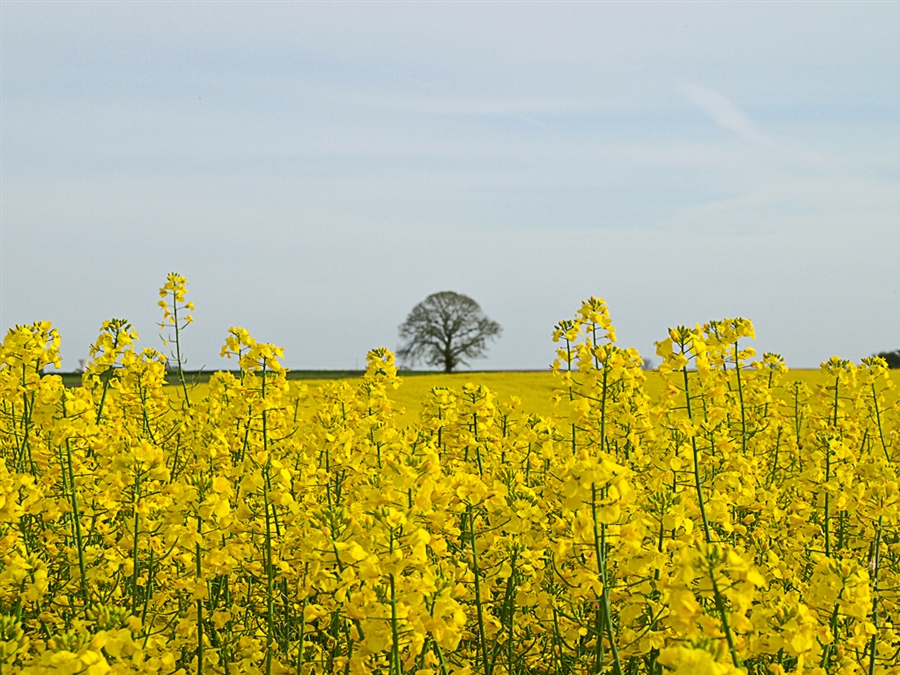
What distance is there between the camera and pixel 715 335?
5203mm

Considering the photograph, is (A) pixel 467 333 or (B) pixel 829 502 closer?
(B) pixel 829 502

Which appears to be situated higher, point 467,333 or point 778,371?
point 467,333

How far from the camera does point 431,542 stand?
3.11 m

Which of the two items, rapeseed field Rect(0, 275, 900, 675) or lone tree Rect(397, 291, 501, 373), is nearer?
rapeseed field Rect(0, 275, 900, 675)

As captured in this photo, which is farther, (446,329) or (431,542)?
(446,329)

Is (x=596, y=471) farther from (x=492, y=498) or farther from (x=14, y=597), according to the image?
(x=14, y=597)

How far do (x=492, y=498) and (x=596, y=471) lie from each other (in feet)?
3.19

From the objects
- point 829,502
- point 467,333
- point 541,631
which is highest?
point 467,333

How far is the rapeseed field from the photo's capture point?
263cm

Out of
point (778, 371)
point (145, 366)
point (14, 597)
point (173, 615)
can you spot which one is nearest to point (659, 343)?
point (173, 615)

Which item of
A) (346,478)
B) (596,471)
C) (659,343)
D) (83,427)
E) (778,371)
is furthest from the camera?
(778,371)

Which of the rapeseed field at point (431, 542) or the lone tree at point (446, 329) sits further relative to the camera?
the lone tree at point (446, 329)

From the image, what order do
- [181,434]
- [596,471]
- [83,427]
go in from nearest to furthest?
1. [596,471]
2. [83,427]
3. [181,434]

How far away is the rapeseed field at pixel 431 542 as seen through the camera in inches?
104
